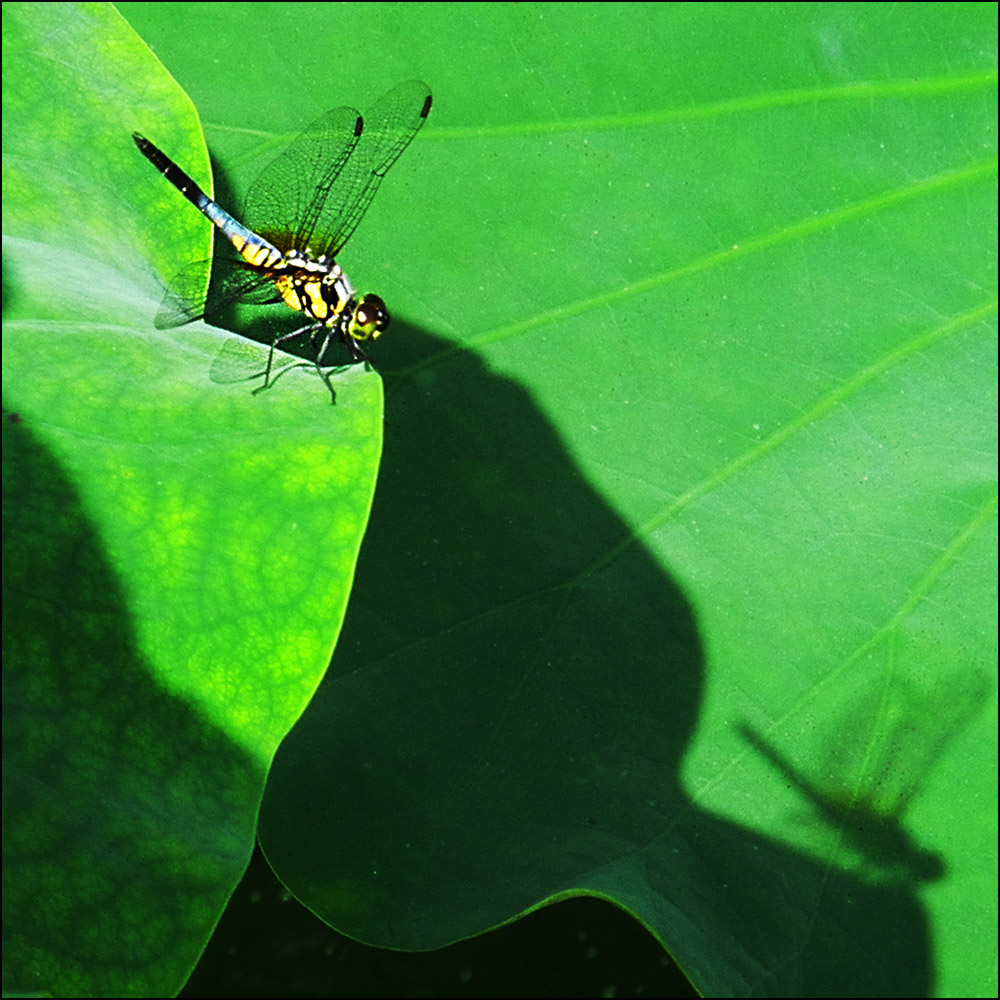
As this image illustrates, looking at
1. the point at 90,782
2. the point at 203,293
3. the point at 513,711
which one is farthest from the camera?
the point at 513,711

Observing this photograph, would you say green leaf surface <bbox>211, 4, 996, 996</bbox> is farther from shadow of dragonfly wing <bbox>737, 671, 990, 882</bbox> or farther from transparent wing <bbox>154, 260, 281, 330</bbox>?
transparent wing <bbox>154, 260, 281, 330</bbox>

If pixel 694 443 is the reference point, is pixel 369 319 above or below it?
above

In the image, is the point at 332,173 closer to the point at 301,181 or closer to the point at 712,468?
the point at 301,181

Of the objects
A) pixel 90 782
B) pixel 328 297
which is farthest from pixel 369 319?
pixel 90 782

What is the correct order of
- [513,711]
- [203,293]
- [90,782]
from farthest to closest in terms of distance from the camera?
[513,711]
[203,293]
[90,782]

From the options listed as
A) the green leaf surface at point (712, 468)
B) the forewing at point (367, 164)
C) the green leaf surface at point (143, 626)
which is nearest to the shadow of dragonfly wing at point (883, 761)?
the green leaf surface at point (712, 468)

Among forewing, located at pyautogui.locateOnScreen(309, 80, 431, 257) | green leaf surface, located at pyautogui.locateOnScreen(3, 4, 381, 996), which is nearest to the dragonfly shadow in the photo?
forewing, located at pyautogui.locateOnScreen(309, 80, 431, 257)

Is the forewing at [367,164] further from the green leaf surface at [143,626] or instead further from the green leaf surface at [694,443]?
the green leaf surface at [143,626]
